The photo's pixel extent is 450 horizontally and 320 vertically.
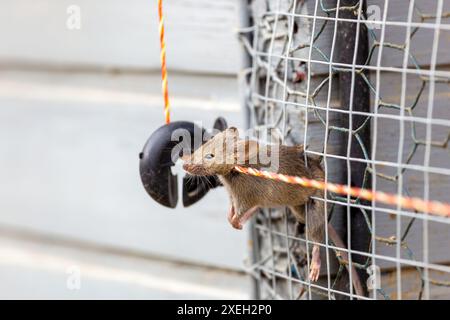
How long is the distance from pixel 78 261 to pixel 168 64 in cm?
58

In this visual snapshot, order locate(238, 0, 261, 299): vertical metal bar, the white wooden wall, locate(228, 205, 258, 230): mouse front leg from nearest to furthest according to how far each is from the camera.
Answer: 1. locate(228, 205, 258, 230): mouse front leg
2. locate(238, 0, 261, 299): vertical metal bar
3. the white wooden wall

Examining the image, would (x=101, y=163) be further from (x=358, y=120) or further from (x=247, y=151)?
(x=358, y=120)

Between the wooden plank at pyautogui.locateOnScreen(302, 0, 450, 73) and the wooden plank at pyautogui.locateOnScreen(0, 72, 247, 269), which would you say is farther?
the wooden plank at pyautogui.locateOnScreen(0, 72, 247, 269)

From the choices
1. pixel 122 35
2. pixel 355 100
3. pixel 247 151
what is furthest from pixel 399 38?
pixel 122 35

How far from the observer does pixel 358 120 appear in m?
1.12

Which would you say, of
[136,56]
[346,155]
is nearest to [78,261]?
[136,56]

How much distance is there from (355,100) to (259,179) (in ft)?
0.64

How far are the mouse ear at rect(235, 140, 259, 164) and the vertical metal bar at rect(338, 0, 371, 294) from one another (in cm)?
15

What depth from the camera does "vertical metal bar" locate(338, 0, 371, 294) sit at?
1.09 metres

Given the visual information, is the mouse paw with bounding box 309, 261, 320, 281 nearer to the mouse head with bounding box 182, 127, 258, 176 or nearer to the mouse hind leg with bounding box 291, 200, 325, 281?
the mouse hind leg with bounding box 291, 200, 325, 281

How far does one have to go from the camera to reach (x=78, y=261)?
1.78 metres

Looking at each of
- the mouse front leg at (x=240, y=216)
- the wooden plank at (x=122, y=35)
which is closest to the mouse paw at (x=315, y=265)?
the mouse front leg at (x=240, y=216)

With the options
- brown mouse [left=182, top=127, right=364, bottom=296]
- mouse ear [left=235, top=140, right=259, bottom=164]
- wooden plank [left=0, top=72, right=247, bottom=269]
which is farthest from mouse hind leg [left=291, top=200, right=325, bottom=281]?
wooden plank [left=0, top=72, right=247, bottom=269]

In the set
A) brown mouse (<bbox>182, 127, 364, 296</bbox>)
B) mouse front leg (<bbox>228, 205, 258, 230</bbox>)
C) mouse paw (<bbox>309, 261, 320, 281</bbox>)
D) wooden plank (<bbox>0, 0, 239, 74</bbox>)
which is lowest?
mouse paw (<bbox>309, 261, 320, 281</bbox>)
